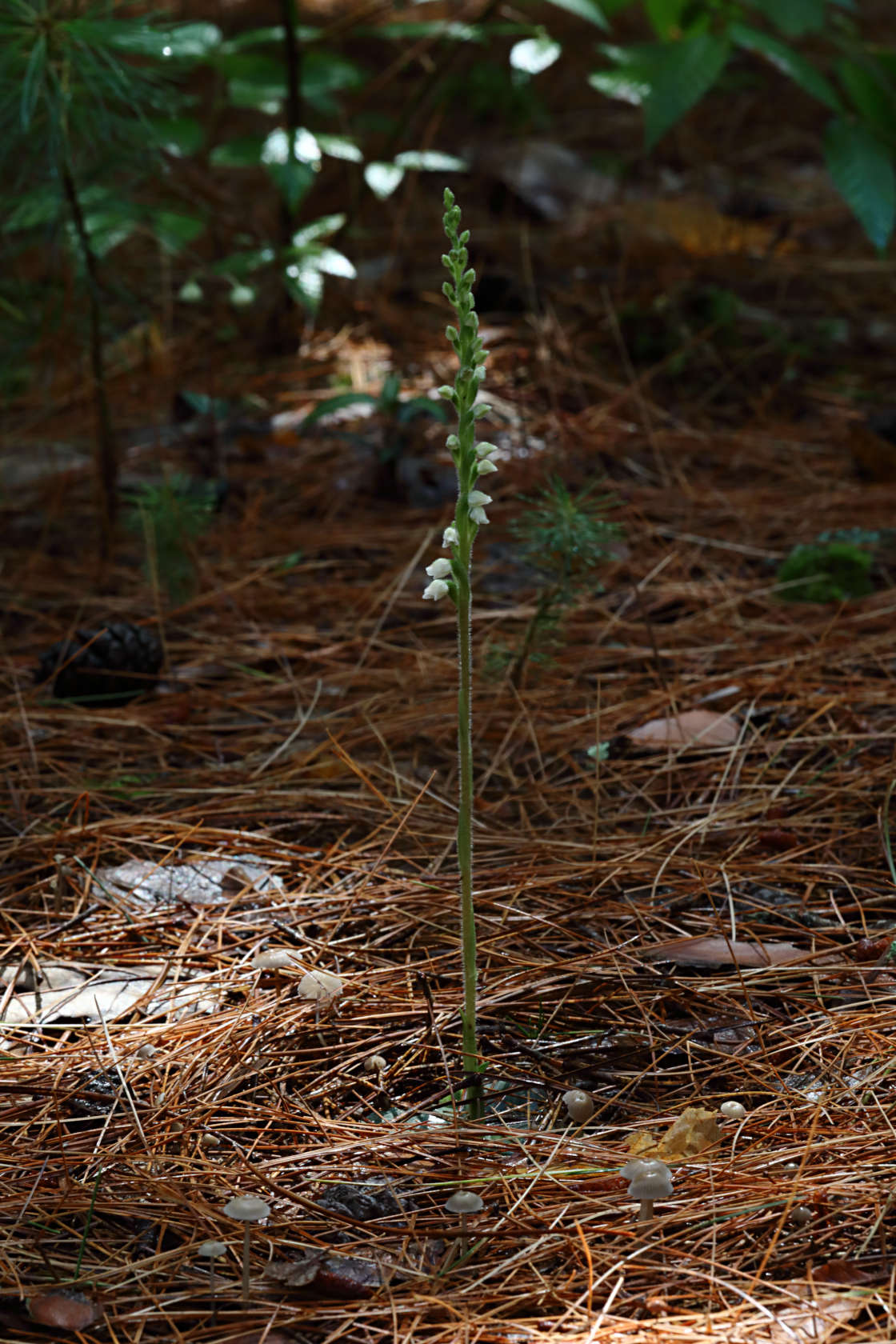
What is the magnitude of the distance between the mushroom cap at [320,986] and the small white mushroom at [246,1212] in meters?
0.45

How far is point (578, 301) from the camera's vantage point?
4746 millimetres

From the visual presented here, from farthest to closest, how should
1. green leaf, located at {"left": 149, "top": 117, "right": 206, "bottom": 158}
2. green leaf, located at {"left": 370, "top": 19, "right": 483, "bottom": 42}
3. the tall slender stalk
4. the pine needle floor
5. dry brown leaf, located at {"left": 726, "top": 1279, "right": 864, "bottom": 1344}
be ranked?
1. green leaf, located at {"left": 370, "top": 19, "right": 483, "bottom": 42}
2. green leaf, located at {"left": 149, "top": 117, "right": 206, "bottom": 158}
3. the tall slender stalk
4. the pine needle floor
5. dry brown leaf, located at {"left": 726, "top": 1279, "right": 864, "bottom": 1344}

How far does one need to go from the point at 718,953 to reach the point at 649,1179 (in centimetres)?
62

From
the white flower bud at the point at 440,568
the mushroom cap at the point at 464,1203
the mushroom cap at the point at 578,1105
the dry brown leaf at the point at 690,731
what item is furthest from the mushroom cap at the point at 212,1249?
the dry brown leaf at the point at 690,731

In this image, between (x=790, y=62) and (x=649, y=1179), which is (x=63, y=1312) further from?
(x=790, y=62)

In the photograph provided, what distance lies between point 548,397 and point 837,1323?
3467mm

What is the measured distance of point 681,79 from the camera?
3.49m

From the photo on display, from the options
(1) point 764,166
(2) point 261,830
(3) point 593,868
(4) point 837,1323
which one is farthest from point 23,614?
(1) point 764,166

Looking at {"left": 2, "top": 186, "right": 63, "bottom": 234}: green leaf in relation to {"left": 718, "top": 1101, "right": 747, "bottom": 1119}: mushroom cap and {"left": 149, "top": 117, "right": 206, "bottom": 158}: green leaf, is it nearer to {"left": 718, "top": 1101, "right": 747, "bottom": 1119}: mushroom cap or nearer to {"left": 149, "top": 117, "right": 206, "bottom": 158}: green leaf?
{"left": 149, "top": 117, "right": 206, "bottom": 158}: green leaf

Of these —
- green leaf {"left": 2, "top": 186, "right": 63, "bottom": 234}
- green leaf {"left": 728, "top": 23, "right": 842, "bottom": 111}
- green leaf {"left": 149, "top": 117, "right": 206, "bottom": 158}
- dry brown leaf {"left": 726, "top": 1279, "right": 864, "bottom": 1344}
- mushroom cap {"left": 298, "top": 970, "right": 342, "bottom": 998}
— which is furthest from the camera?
green leaf {"left": 149, "top": 117, "right": 206, "bottom": 158}

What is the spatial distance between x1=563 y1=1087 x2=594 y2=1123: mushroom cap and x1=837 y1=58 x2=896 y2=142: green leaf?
331cm

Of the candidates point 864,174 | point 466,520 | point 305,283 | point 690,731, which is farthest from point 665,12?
point 466,520

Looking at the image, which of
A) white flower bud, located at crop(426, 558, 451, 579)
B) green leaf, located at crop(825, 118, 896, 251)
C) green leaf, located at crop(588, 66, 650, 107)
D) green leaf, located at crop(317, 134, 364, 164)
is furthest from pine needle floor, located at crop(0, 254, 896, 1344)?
green leaf, located at crop(588, 66, 650, 107)

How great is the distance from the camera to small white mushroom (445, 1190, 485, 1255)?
4.21 ft
